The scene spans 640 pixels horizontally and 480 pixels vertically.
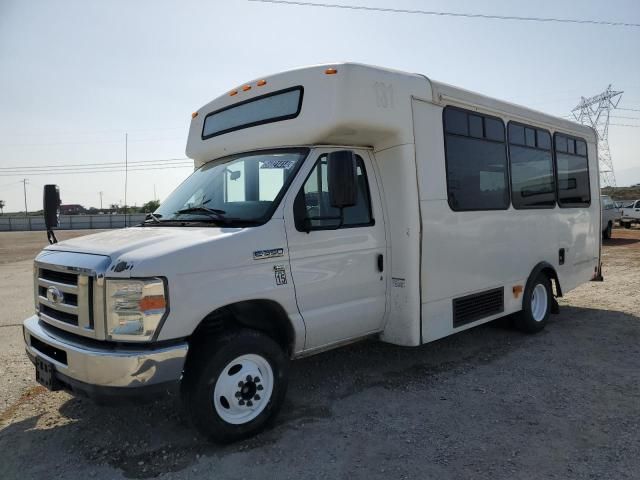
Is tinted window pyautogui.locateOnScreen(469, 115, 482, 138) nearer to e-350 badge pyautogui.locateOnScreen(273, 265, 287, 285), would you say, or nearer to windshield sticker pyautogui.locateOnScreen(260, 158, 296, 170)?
windshield sticker pyautogui.locateOnScreen(260, 158, 296, 170)

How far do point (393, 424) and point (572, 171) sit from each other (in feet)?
18.1

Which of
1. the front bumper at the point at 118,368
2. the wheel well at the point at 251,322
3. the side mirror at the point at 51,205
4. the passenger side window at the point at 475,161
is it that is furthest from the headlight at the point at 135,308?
the passenger side window at the point at 475,161

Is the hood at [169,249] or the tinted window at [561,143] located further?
the tinted window at [561,143]

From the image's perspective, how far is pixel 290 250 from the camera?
3.89 meters

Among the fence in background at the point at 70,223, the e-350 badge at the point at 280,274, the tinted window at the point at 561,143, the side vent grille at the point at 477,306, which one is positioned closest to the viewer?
the e-350 badge at the point at 280,274

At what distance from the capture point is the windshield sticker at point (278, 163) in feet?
13.6

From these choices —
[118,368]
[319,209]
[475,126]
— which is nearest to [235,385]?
[118,368]

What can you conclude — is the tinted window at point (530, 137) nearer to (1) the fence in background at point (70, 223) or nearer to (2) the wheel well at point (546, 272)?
(2) the wheel well at point (546, 272)

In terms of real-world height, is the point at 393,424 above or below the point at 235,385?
below

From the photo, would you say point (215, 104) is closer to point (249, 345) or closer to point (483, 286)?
point (249, 345)

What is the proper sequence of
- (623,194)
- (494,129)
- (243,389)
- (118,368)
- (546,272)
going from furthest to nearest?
(623,194) → (546,272) → (494,129) → (243,389) → (118,368)

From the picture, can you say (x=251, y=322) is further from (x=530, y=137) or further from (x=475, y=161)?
(x=530, y=137)

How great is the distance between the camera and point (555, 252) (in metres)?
7.02

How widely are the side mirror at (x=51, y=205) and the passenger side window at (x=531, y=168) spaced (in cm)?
524
